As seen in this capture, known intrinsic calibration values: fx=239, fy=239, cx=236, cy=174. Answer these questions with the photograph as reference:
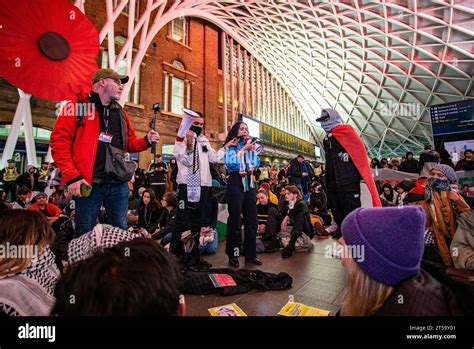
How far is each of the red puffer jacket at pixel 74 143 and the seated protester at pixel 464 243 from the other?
433 centimetres

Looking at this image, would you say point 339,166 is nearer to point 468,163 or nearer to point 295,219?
point 295,219

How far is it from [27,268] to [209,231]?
113 inches

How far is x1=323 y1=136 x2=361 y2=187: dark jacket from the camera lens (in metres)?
3.33

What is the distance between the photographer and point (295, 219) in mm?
4578

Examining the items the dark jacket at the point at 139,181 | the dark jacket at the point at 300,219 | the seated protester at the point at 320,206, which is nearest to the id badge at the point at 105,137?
the dark jacket at the point at 300,219

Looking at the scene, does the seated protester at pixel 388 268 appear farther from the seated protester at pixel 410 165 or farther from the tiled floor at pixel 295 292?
the seated protester at pixel 410 165

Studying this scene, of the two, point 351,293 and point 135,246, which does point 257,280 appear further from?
point 135,246

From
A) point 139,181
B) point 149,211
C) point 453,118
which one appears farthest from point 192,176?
point 453,118

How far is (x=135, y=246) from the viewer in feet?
2.45

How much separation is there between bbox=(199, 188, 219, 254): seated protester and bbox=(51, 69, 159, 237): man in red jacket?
178 centimetres

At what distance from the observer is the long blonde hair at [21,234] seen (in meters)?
1.30

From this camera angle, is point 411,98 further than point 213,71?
Yes

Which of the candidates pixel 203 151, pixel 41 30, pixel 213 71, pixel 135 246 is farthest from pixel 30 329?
pixel 213 71

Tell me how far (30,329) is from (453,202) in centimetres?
453
